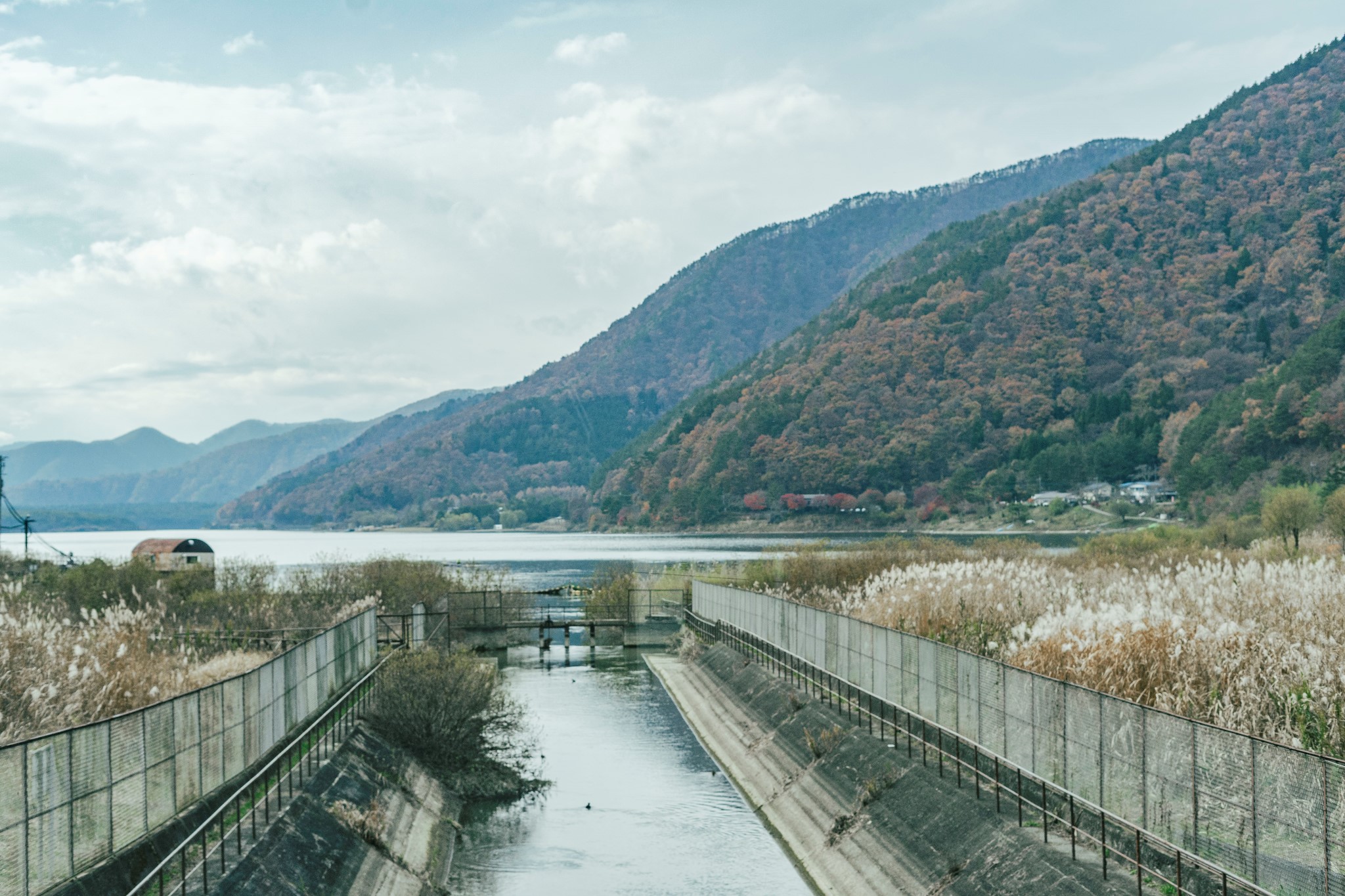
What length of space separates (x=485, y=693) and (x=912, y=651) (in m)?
Answer: 9.65

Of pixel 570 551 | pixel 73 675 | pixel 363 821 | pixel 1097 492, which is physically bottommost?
pixel 570 551

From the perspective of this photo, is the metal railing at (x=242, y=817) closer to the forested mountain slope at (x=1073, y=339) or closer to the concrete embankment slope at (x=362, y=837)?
the concrete embankment slope at (x=362, y=837)

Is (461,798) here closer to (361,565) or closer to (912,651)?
(912,651)

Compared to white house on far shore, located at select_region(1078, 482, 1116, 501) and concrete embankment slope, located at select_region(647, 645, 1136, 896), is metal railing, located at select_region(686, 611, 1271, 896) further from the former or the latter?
white house on far shore, located at select_region(1078, 482, 1116, 501)

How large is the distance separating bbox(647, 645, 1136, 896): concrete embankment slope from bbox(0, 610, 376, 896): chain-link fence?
848cm

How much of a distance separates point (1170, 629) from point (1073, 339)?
15353 cm

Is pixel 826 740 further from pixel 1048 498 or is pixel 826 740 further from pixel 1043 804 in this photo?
pixel 1048 498

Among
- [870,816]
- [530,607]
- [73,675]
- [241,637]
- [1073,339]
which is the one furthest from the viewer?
[1073,339]

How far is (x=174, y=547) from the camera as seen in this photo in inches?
2815

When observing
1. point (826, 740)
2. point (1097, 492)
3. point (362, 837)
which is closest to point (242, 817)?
point (362, 837)

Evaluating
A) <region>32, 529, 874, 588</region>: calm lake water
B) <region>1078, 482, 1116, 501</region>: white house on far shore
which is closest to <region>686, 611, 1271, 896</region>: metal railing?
<region>32, 529, 874, 588</region>: calm lake water

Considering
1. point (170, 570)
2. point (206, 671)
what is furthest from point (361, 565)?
point (206, 671)

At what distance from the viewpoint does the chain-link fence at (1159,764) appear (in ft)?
31.9

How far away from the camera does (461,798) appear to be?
24.6 meters
